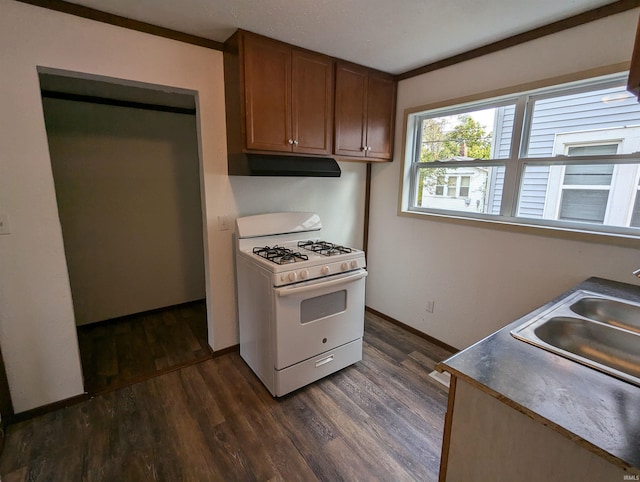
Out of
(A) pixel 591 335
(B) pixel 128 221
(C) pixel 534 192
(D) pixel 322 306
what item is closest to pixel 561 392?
(A) pixel 591 335

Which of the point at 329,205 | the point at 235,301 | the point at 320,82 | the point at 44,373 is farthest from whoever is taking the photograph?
the point at 329,205

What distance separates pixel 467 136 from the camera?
97.7 inches

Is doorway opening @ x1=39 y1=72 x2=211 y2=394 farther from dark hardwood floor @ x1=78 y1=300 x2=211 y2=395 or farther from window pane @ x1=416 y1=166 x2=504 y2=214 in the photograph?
window pane @ x1=416 y1=166 x2=504 y2=214

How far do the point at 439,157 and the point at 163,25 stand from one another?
231 centimetres

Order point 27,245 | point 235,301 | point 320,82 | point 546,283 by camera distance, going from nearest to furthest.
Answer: point 27,245
point 546,283
point 320,82
point 235,301

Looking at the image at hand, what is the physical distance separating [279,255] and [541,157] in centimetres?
193

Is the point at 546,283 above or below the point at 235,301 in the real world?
above

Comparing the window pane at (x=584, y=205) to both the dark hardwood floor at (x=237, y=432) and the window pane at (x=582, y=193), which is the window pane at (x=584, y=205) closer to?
the window pane at (x=582, y=193)

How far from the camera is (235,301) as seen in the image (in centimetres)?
255

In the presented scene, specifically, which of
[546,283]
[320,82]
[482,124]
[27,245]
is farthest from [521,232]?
[27,245]

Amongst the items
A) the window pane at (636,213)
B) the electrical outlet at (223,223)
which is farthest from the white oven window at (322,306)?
the window pane at (636,213)

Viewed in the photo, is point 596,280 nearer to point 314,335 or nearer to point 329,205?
point 314,335

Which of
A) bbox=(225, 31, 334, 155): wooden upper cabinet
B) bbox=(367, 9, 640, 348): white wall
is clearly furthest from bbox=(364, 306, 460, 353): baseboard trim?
bbox=(225, 31, 334, 155): wooden upper cabinet

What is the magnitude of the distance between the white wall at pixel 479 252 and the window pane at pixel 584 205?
179 mm
